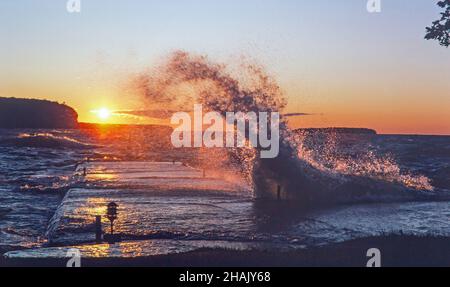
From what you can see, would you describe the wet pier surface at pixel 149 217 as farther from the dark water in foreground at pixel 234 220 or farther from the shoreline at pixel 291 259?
the shoreline at pixel 291 259

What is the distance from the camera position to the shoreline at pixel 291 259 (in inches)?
389

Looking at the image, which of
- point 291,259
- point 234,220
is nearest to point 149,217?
point 234,220

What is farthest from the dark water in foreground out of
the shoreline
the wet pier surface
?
the shoreline

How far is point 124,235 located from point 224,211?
4922mm

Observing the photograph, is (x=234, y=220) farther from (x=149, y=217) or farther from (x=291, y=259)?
(x=291, y=259)

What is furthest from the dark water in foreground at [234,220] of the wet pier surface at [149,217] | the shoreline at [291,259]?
the shoreline at [291,259]

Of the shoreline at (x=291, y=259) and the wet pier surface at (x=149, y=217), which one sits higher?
the shoreline at (x=291, y=259)

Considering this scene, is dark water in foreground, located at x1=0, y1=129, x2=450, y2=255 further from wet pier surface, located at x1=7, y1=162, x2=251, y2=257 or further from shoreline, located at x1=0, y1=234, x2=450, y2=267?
shoreline, located at x1=0, y1=234, x2=450, y2=267

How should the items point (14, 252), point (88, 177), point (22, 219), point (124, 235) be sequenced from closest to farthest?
point (14, 252)
point (124, 235)
point (22, 219)
point (88, 177)

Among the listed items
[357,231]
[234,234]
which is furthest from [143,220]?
[357,231]

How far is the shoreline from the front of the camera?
32.4 feet

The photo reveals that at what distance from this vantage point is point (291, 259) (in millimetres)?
10430
